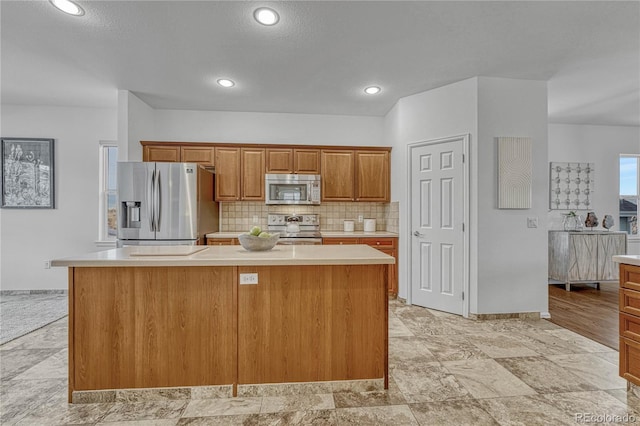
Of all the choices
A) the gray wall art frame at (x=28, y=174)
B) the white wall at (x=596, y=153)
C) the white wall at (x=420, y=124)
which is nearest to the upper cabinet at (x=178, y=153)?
the gray wall art frame at (x=28, y=174)

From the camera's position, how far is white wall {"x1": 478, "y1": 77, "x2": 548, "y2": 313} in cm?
345

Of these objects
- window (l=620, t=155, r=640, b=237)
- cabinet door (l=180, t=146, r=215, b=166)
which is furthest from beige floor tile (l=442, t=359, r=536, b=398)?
window (l=620, t=155, r=640, b=237)

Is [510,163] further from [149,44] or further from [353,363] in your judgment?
[149,44]

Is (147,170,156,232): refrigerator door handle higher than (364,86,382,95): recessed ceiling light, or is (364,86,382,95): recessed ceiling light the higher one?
(364,86,382,95): recessed ceiling light

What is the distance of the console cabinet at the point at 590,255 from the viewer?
466 centimetres

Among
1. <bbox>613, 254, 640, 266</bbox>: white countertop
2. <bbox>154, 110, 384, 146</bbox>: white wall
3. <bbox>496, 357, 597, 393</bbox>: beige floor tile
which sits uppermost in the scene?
<bbox>154, 110, 384, 146</bbox>: white wall

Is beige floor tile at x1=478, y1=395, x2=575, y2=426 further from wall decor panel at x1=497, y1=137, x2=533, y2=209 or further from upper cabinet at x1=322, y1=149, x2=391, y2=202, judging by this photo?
upper cabinet at x1=322, y1=149, x2=391, y2=202

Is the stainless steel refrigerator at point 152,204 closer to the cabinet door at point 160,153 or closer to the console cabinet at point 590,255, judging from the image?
the cabinet door at point 160,153

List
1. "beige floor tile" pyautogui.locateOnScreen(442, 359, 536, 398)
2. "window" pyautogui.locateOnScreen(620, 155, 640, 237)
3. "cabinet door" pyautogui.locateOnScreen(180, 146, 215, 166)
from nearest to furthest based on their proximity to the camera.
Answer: "beige floor tile" pyautogui.locateOnScreen(442, 359, 536, 398) → "cabinet door" pyautogui.locateOnScreen(180, 146, 215, 166) → "window" pyautogui.locateOnScreen(620, 155, 640, 237)

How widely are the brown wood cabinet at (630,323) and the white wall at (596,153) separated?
4.18 meters

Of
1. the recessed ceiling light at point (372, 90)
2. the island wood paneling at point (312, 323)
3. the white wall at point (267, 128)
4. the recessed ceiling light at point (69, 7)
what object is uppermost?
the recessed ceiling light at point (372, 90)

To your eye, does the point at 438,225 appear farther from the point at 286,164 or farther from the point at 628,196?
the point at 628,196

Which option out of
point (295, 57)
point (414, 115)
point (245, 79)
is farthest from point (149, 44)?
point (414, 115)

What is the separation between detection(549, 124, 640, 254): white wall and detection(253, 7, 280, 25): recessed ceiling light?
210 inches
